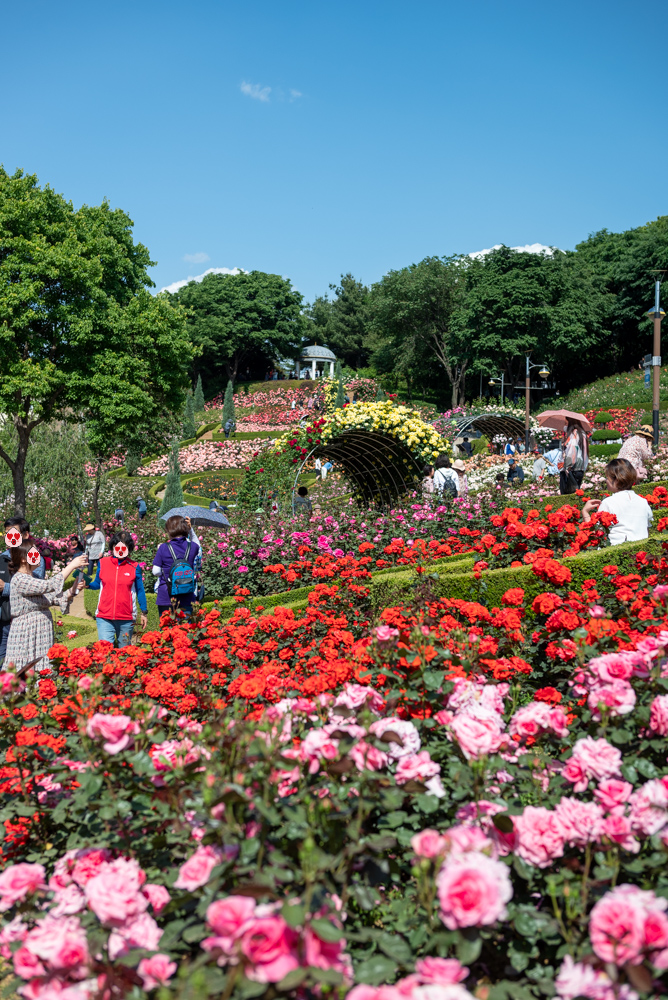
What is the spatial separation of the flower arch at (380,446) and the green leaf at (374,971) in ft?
29.7

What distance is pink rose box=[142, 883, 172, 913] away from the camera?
5.82 feet

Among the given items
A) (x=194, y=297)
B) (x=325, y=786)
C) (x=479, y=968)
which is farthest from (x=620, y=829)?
(x=194, y=297)

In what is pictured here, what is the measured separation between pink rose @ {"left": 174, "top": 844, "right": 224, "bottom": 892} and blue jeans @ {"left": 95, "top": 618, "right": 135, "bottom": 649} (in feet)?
15.4

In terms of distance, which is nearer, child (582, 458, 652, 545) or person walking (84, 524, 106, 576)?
child (582, 458, 652, 545)

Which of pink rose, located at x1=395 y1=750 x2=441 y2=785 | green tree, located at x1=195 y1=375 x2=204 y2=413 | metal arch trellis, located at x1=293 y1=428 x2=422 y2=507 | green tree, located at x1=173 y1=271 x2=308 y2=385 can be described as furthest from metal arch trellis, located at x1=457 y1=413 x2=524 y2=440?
green tree, located at x1=173 y1=271 x2=308 y2=385

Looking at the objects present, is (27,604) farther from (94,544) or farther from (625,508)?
(94,544)

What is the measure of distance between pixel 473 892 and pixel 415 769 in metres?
0.56

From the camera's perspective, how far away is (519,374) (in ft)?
144

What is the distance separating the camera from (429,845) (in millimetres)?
1565

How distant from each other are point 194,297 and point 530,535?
56485 millimetres

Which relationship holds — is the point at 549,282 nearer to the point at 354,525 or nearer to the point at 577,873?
the point at 354,525

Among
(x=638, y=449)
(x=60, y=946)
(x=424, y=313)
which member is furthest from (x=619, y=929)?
(x=424, y=313)

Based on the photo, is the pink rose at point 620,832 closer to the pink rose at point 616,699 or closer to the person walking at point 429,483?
the pink rose at point 616,699

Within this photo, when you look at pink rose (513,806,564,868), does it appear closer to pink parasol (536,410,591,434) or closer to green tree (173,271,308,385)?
pink parasol (536,410,591,434)
